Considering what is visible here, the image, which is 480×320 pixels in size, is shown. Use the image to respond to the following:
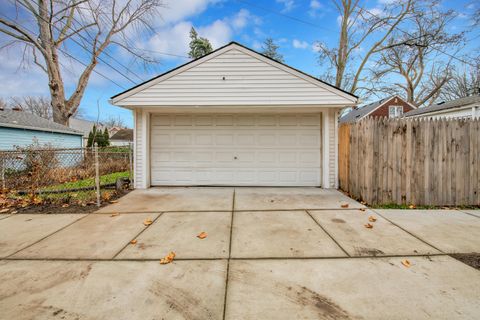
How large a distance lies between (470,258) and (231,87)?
5.89m

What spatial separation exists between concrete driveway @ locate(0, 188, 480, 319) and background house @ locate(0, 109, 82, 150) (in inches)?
412

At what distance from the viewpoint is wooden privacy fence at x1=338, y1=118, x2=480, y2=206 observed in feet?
17.0

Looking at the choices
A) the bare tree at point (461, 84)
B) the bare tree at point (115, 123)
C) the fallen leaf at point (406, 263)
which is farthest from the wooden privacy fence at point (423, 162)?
the bare tree at point (115, 123)

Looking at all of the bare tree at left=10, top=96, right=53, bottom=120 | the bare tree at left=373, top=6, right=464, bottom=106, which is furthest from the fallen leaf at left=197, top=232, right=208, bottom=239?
the bare tree at left=10, top=96, right=53, bottom=120

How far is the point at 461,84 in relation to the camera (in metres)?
22.4

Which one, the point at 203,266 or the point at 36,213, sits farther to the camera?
the point at 36,213

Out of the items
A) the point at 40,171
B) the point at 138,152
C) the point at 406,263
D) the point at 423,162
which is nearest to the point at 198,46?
the point at 138,152

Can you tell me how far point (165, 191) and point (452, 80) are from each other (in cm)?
2928

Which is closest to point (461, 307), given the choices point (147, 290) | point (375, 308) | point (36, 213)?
point (375, 308)

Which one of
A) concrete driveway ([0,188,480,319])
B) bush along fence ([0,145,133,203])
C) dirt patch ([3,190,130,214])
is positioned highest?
bush along fence ([0,145,133,203])

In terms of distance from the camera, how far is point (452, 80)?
901 inches

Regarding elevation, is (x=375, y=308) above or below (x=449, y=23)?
below

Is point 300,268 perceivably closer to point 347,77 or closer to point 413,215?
point 413,215

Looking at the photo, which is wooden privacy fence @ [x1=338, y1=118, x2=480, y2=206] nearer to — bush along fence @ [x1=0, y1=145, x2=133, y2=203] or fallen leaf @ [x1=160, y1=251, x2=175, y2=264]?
fallen leaf @ [x1=160, y1=251, x2=175, y2=264]
